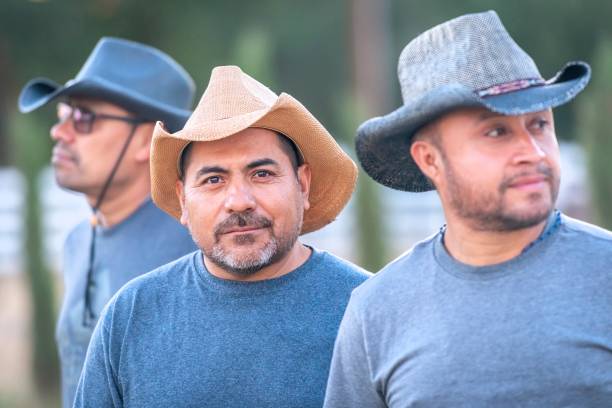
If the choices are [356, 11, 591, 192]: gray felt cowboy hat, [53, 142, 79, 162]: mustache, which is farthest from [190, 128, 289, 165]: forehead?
[53, 142, 79, 162]: mustache

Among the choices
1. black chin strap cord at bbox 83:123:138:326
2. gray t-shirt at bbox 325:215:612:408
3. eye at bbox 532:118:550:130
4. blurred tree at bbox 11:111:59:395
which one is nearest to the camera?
gray t-shirt at bbox 325:215:612:408

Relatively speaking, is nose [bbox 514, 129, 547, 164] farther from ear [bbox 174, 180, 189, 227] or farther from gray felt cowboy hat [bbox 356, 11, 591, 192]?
ear [bbox 174, 180, 189, 227]

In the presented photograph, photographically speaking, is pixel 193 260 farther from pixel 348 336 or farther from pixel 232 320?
pixel 348 336

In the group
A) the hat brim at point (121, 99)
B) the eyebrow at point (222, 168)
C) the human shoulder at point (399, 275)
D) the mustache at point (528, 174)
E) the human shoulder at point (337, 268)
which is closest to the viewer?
the mustache at point (528, 174)

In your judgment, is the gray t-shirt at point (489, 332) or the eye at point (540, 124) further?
the eye at point (540, 124)

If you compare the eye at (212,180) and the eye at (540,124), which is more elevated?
the eye at (540,124)

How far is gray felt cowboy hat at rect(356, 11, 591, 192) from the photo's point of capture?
3047 millimetres

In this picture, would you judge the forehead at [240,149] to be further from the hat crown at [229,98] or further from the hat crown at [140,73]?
the hat crown at [140,73]

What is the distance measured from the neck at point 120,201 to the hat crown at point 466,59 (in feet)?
7.27

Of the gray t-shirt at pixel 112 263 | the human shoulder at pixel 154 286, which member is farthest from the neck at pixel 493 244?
the gray t-shirt at pixel 112 263

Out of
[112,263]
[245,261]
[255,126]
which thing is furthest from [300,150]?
[112,263]

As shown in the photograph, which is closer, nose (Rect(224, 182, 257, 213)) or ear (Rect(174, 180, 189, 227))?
nose (Rect(224, 182, 257, 213))

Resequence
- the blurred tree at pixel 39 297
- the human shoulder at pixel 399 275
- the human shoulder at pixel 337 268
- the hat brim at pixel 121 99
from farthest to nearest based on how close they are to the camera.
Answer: the blurred tree at pixel 39 297 < the hat brim at pixel 121 99 < the human shoulder at pixel 337 268 < the human shoulder at pixel 399 275

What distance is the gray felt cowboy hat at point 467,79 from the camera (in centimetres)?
305
